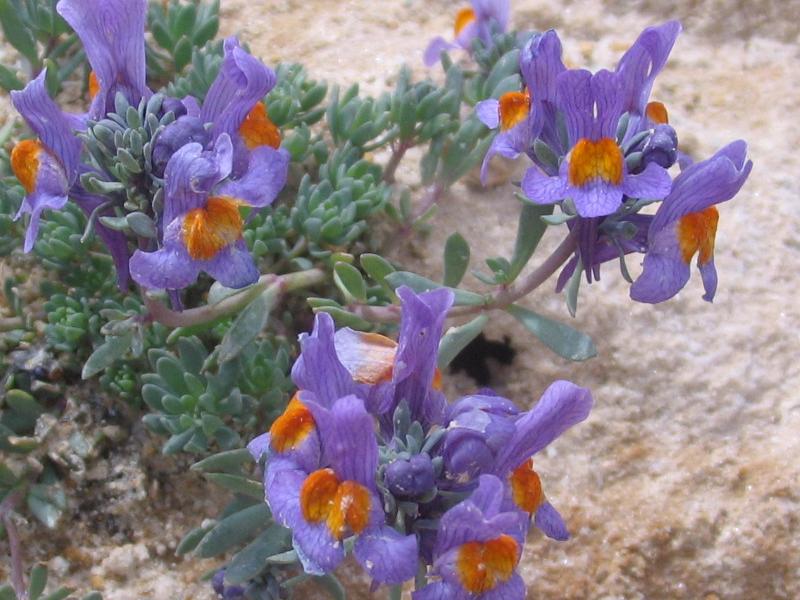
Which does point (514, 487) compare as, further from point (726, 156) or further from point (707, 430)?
point (707, 430)

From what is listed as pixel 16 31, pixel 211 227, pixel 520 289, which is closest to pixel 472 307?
pixel 520 289

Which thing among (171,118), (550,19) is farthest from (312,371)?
(550,19)

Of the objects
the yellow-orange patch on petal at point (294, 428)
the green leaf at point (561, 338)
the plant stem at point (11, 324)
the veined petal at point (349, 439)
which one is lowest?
the plant stem at point (11, 324)

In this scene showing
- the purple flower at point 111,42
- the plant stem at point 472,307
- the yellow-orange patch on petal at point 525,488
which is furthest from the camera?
the plant stem at point 472,307

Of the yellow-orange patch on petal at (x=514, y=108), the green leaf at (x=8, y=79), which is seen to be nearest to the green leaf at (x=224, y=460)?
the yellow-orange patch on petal at (x=514, y=108)

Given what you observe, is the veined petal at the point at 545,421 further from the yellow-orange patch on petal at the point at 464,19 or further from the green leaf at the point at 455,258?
the yellow-orange patch on petal at the point at 464,19

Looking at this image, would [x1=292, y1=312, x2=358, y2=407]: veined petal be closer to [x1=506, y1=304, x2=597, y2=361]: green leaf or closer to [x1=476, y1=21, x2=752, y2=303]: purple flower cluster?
[x1=476, y1=21, x2=752, y2=303]: purple flower cluster
